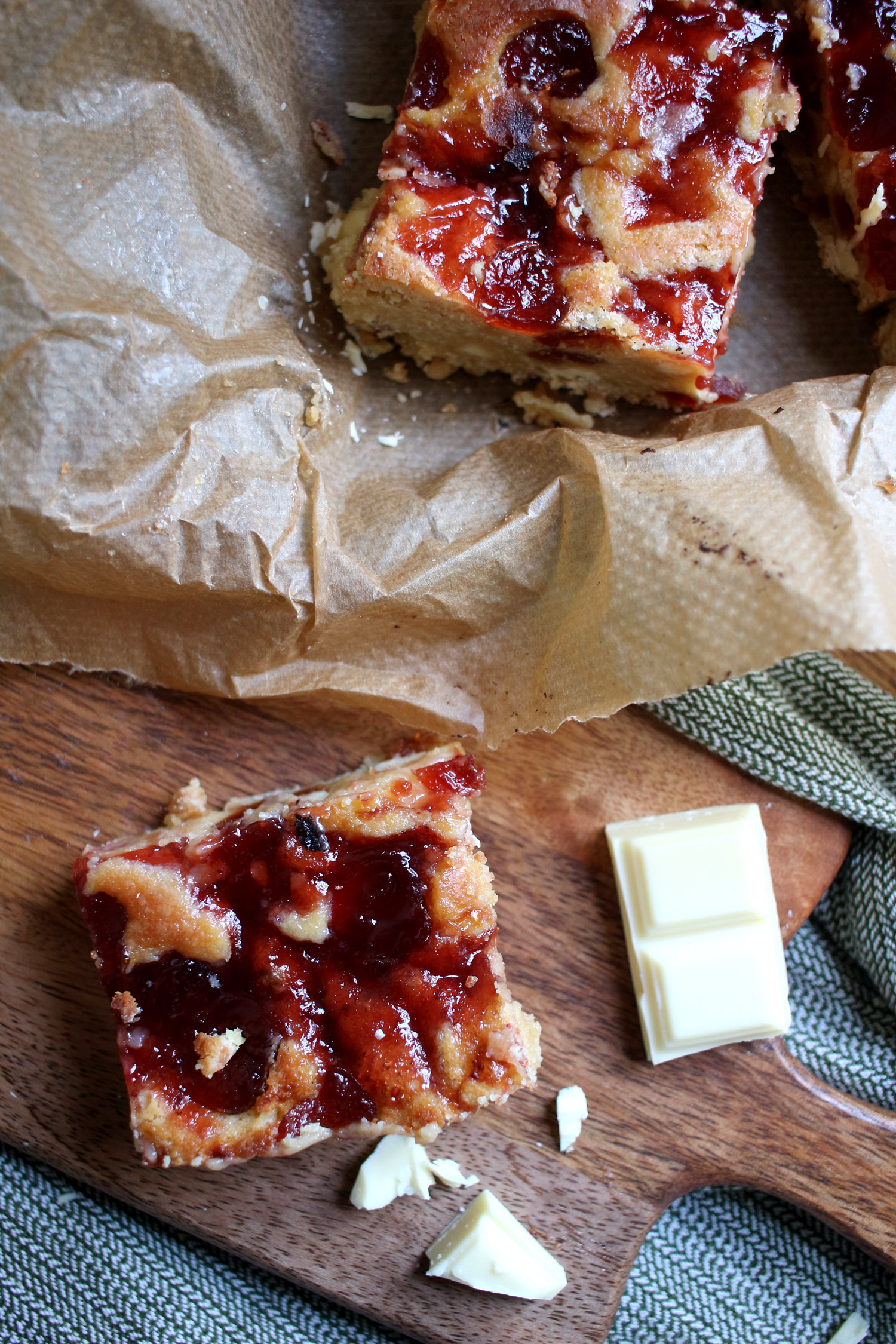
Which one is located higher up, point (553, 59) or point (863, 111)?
point (553, 59)

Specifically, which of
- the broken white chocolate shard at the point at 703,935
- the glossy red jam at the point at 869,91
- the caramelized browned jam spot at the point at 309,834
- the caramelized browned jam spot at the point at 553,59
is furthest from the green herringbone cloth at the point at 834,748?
the caramelized browned jam spot at the point at 553,59

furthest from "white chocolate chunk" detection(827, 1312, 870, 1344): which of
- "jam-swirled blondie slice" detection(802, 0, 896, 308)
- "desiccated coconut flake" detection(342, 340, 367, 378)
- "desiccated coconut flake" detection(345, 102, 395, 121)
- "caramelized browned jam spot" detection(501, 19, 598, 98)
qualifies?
"desiccated coconut flake" detection(345, 102, 395, 121)

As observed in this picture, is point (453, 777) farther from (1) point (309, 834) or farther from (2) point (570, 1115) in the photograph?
(2) point (570, 1115)

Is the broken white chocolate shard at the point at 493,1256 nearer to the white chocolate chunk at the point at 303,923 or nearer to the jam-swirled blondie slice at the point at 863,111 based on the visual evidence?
the white chocolate chunk at the point at 303,923

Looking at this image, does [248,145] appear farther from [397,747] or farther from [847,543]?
[847,543]

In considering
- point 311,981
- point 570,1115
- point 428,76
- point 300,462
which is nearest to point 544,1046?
point 570,1115

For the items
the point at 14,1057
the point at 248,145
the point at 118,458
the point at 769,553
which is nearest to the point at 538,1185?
the point at 14,1057

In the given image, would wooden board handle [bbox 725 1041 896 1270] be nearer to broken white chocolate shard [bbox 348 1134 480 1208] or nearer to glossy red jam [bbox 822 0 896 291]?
broken white chocolate shard [bbox 348 1134 480 1208]
